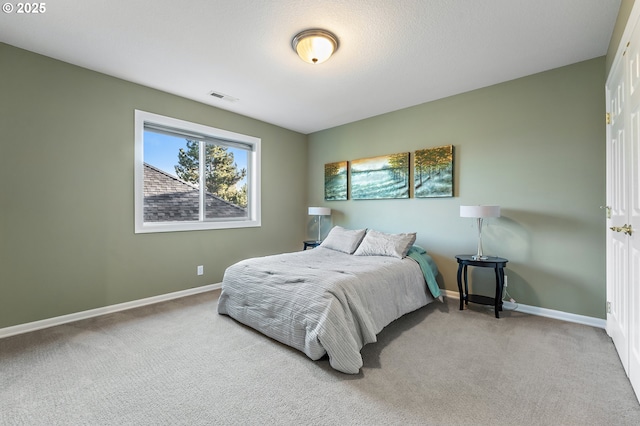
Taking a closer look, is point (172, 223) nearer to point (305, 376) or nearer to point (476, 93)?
point (305, 376)

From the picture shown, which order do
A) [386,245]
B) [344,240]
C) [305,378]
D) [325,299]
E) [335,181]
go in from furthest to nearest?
[335,181]
[344,240]
[386,245]
[325,299]
[305,378]

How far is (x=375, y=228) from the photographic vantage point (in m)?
4.46

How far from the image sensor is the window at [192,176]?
141 inches

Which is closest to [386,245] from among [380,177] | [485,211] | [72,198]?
[485,211]

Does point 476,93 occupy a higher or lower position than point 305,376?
higher

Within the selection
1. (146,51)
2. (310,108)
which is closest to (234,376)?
(146,51)

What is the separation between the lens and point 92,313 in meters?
3.04

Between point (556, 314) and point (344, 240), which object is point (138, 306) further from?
point (556, 314)

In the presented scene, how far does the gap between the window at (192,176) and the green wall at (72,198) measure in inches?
5.1

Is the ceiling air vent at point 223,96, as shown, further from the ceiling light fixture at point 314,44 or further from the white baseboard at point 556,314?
the white baseboard at point 556,314

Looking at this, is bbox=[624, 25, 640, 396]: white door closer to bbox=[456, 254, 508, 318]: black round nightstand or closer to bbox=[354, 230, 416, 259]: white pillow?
bbox=[456, 254, 508, 318]: black round nightstand

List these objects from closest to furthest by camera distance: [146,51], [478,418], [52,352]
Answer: [478,418], [52,352], [146,51]

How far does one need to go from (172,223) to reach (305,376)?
276 cm

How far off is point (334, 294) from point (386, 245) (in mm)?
1470
